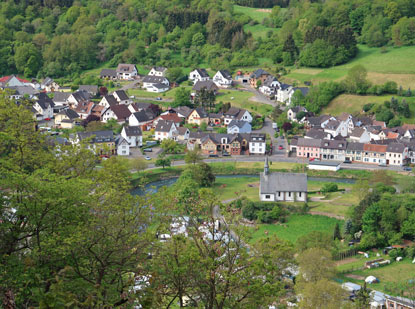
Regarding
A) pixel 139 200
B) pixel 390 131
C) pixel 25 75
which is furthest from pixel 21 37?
pixel 139 200

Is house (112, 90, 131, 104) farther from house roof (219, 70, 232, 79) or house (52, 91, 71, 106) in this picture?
house roof (219, 70, 232, 79)

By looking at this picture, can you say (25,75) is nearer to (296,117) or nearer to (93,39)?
(93,39)

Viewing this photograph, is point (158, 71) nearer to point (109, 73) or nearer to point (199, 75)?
point (199, 75)

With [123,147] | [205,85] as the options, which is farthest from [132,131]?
[205,85]

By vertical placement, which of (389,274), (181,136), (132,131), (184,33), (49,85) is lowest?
(49,85)

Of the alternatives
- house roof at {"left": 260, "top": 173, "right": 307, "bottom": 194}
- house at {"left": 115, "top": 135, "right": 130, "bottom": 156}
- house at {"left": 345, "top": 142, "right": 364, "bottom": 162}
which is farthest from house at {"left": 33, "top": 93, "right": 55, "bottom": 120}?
house at {"left": 345, "top": 142, "right": 364, "bottom": 162}

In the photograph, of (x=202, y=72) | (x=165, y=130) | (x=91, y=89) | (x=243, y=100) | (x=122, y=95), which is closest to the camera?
(x=165, y=130)
